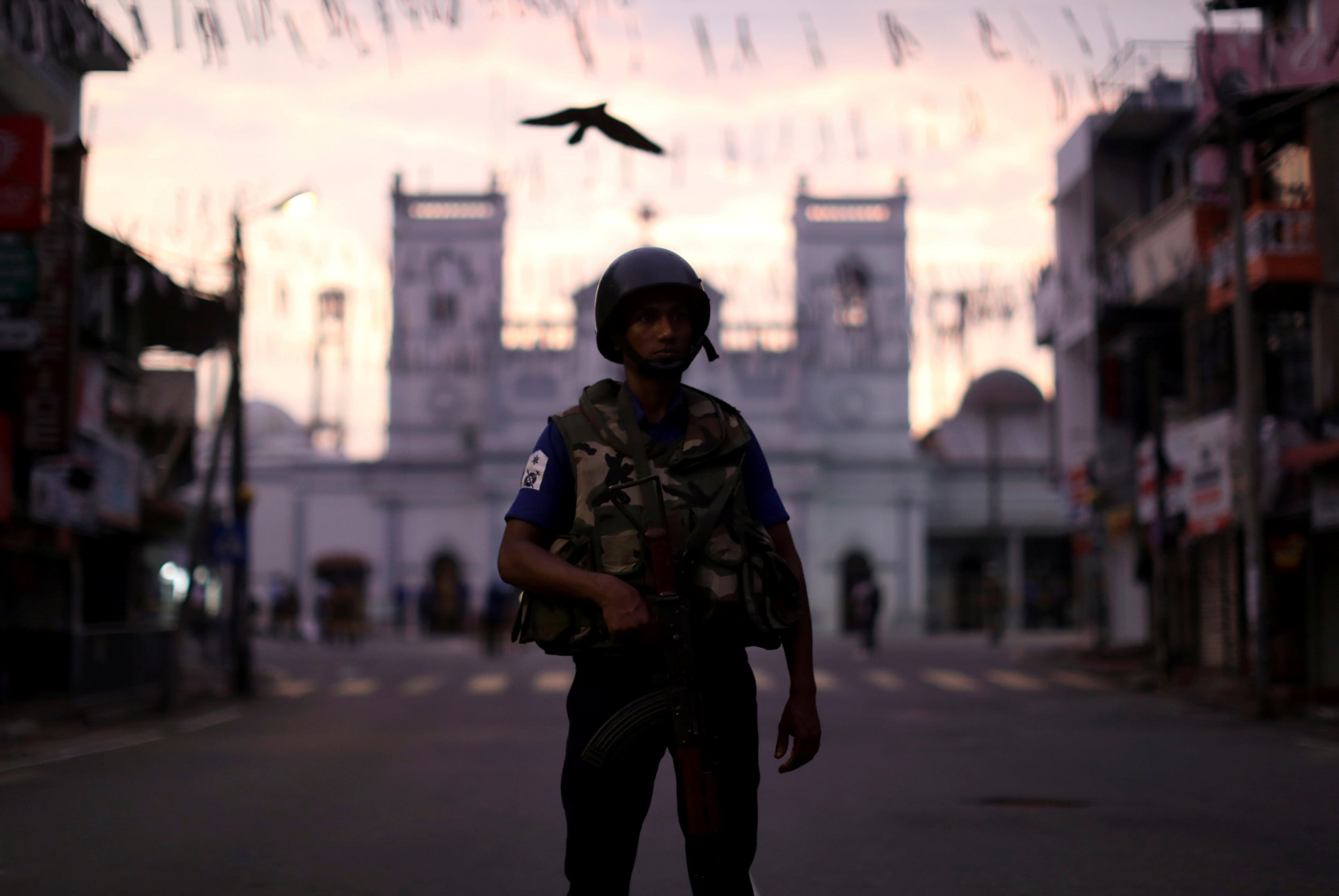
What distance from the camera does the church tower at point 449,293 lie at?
65812mm

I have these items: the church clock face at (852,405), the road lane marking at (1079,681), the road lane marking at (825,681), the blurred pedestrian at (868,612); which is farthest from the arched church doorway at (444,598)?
the road lane marking at (1079,681)

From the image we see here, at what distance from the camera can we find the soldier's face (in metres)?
4.09

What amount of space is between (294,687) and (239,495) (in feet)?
9.71

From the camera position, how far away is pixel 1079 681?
26172 mm

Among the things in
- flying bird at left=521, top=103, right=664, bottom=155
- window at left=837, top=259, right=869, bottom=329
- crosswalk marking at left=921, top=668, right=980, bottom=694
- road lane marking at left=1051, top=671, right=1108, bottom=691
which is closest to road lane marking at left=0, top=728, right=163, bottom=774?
flying bird at left=521, top=103, right=664, bottom=155

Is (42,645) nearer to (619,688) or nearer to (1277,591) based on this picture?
(1277,591)

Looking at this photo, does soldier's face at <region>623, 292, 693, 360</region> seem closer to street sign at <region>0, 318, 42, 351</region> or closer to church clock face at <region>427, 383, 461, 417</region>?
street sign at <region>0, 318, 42, 351</region>

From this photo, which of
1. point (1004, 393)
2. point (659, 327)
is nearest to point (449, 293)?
point (1004, 393)

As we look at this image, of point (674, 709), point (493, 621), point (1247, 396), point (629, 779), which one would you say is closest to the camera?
point (674, 709)

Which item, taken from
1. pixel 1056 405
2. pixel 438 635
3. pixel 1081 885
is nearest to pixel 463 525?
pixel 438 635

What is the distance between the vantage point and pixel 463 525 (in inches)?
2628

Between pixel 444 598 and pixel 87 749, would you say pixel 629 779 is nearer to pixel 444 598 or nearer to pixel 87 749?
pixel 87 749

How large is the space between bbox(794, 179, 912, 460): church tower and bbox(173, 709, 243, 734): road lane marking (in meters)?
47.2

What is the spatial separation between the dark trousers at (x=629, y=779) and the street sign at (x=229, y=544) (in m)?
22.5
